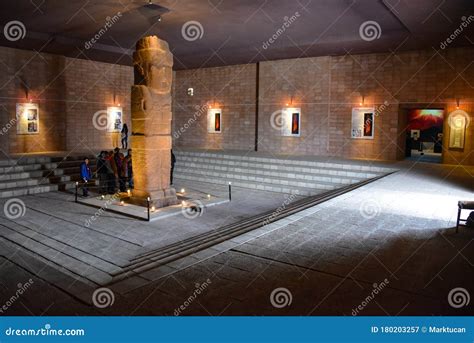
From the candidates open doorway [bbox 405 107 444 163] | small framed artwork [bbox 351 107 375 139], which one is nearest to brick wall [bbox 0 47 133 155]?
small framed artwork [bbox 351 107 375 139]

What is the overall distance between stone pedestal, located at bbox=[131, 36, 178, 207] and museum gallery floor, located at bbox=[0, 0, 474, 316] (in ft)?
0.17

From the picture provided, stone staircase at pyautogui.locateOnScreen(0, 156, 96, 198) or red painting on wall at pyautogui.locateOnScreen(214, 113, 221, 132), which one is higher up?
red painting on wall at pyautogui.locateOnScreen(214, 113, 221, 132)

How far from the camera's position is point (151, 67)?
10391mm

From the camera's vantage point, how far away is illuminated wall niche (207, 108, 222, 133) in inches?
862

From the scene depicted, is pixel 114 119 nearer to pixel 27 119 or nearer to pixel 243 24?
pixel 27 119

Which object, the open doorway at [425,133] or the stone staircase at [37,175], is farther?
the open doorway at [425,133]

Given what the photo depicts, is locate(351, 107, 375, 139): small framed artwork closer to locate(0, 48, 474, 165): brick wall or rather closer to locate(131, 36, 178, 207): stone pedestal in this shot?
locate(0, 48, 474, 165): brick wall

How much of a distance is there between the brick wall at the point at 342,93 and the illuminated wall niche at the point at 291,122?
25 cm

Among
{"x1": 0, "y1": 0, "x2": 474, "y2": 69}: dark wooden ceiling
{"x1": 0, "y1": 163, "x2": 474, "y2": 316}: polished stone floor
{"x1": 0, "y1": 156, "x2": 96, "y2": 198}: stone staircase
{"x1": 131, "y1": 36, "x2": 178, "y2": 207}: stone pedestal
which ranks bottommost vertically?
{"x1": 0, "y1": 163, "x2": 474, "y2": 316}: polished stone floor

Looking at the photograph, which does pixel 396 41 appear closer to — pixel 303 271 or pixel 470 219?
pixel 470 219

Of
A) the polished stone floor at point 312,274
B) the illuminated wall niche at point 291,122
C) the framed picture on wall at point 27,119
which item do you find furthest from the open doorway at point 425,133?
the framed picture on wall at point 27,119

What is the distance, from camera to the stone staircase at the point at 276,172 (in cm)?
1416

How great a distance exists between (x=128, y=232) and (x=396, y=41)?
11.8 metres

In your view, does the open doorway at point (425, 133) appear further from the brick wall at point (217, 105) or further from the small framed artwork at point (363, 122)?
the brick wall at point (217, 105)
